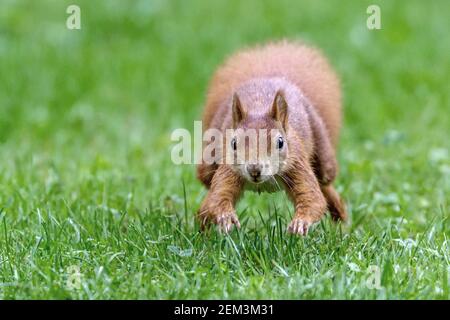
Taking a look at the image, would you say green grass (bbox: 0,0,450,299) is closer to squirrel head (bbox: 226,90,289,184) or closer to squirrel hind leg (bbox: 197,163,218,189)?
squirrel hind leg (bbox: 197,163,218,189)

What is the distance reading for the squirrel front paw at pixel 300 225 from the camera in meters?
4.50

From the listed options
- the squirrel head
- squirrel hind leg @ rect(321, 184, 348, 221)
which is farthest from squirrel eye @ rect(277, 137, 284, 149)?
squirrel hind leg @ rect(321, 184, 348, 221)

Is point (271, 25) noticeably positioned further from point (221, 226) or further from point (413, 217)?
point (221, 226)

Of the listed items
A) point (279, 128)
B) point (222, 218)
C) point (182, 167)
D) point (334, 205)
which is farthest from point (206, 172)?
point (182, 167)

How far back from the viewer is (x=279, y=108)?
4.55m

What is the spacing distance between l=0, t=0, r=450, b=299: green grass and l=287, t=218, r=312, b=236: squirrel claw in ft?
0.19

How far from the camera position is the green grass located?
13.8 feet

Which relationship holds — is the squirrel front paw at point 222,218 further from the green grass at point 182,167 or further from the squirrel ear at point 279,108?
the squirrel ear at point 279,108

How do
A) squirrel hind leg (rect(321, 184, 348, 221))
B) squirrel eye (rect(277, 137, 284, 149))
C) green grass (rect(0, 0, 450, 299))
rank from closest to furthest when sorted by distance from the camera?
1. green grass (rect(0, 0, 450, 299))
2. squirrel eye (rect(277, 137, 284, 149))
3. squirrel hind leg (rect(321, 184, 348, 221))

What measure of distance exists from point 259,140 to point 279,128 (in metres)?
0.19

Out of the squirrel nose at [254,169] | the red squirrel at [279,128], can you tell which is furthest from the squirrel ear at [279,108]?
the squirrel nose at [254,169]

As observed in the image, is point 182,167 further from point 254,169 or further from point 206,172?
point 254,169
